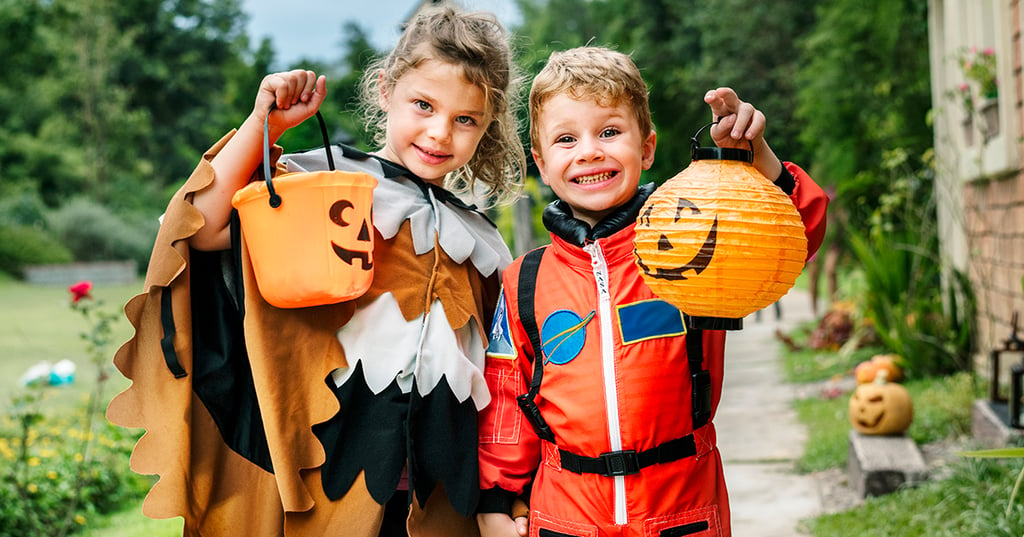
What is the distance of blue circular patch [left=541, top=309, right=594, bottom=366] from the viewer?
1875mm

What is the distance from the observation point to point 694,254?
4.77ft

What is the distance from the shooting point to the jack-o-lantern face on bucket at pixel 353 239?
1.66 meters

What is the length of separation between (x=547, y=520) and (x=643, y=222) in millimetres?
708

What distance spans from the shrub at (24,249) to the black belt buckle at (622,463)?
70.8ft

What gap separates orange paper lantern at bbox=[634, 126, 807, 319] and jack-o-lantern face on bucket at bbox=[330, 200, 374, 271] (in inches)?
21.3

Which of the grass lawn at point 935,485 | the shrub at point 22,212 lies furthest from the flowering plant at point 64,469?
the shrub at point 22,212

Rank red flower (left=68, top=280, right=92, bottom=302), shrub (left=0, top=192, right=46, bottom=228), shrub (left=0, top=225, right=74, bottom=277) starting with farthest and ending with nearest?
1. shrub (left=0, top=192, right=46, bottom=228)
2. shrub (left=0, top=225, right=74, bottom=277)
3. red flower (left=68, top=280, right=92, bottom=302)

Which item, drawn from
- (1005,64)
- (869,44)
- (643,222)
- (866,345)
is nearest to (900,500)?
(1005,64)

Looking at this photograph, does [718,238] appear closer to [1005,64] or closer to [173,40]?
[1005,64]

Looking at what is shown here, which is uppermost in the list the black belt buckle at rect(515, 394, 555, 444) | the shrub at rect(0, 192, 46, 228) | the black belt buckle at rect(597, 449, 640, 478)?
the shrub at rect(0, 192, 46, 228)

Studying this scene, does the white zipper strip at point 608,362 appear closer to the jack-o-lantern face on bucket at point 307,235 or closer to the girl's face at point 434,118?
the girl's face at point 434,118

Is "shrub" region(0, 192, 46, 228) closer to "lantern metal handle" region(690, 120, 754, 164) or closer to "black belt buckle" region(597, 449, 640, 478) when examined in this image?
"black belt buckle" region(597, 449, 640, 478)

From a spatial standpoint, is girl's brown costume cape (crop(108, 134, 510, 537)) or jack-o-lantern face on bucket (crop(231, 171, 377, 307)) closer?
jack-o-lantern face on bucket (crop(231, 171, 377, 307))

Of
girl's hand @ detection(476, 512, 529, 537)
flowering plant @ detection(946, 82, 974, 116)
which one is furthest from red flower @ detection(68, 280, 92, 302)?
flowering plant @ detection(946, 82, 974, 116)
